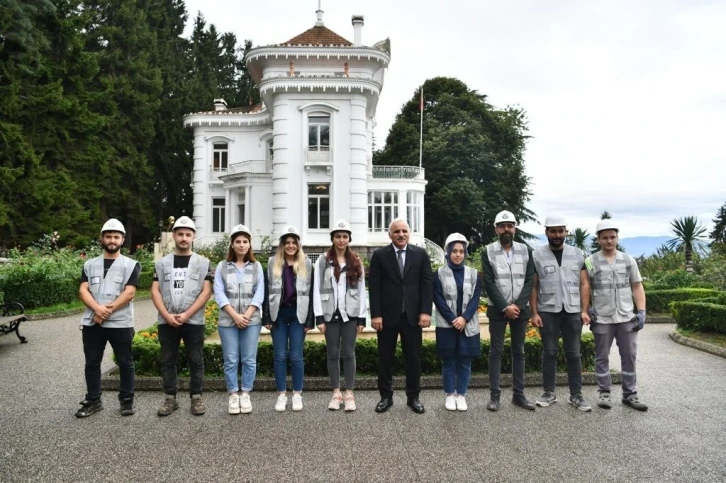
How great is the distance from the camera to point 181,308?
6246 mm

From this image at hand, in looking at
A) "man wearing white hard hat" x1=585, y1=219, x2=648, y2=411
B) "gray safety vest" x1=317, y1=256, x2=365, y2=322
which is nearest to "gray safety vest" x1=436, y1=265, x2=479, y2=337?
"gray safety vest" x1=317, y1=256, x2=365, y2=322

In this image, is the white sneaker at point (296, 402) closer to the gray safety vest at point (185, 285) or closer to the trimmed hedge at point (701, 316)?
the gray safety vest at point (185, 285)

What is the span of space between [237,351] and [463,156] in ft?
112

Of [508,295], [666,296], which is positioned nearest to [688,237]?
[666,296]

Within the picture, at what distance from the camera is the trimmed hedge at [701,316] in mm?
11070

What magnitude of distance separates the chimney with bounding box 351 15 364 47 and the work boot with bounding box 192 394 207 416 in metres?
25.9

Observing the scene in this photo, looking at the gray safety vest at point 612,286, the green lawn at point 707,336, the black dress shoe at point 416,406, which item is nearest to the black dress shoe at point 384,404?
the black dress shoe at point 416,406

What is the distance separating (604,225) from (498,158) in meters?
34.5

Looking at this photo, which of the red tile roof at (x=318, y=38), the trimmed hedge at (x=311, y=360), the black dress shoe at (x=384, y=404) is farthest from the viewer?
the red tile roof at (x=318, y=38)

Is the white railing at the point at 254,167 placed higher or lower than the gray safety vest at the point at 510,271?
higher

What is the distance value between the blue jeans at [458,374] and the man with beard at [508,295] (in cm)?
28

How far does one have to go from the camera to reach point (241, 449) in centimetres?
505

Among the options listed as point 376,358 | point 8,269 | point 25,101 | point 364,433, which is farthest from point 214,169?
point 364,433

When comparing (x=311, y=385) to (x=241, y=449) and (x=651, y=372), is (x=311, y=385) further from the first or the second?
(x=651, y=372)
